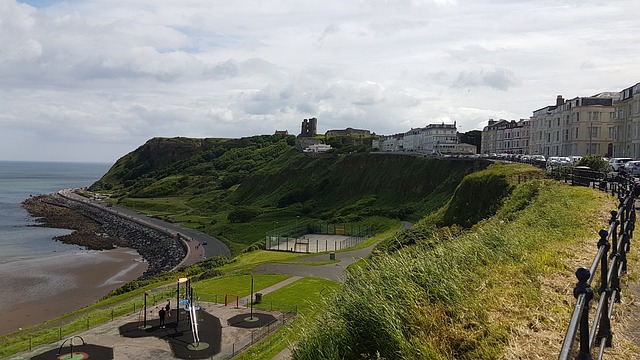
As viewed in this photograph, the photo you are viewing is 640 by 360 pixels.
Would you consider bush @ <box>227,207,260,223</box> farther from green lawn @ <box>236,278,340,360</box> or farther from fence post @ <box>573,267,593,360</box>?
fence post @ <box>573,267,593,360</box>

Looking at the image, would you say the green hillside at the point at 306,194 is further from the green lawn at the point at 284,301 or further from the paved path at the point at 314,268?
the green lawn at the point at 284,301

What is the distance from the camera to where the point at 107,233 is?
306 ft

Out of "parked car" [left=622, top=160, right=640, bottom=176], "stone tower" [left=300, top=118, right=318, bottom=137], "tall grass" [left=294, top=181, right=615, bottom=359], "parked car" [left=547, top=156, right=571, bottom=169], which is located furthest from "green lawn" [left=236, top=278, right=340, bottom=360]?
"stone tower" [left=300, top=118, right=318, bottom=137]

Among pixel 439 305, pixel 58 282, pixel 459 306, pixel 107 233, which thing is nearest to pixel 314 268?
pixel 58 282

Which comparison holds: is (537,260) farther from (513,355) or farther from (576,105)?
(576,105)

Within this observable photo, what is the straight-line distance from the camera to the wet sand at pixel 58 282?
4344cm

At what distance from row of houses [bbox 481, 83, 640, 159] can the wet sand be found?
6337 centimetres

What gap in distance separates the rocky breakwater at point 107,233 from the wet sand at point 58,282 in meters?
3.04

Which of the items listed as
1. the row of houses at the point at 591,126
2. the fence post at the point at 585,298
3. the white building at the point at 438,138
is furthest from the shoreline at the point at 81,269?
the white building at the point at 438,138

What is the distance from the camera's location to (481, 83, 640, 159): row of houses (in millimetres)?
56312

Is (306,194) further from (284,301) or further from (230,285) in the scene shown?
(284,301)

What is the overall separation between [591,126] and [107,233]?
8791 centimetres

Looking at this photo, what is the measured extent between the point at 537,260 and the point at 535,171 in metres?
28.3

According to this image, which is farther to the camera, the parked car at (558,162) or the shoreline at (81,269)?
the shoreline at (81,269)
